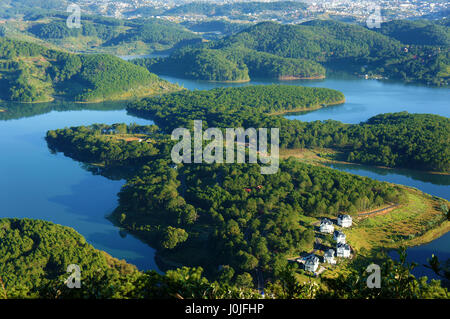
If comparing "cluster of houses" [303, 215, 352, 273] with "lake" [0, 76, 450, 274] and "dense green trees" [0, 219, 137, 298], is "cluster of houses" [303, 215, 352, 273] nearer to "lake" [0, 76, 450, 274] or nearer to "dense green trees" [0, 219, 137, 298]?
"lake" [0, 76, 450, 274]

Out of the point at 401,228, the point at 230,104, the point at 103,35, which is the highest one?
the point at 103,35

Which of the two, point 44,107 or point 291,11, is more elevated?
point 291,11

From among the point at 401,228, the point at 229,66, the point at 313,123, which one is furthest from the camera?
the point at 229,66

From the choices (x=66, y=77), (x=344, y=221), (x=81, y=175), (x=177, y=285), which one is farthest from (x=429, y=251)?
(x=66, y=77)

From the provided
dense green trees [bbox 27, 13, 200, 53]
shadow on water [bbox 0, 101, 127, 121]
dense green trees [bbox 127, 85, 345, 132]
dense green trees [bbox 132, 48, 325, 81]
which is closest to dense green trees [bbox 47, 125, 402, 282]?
dense green trees [bbox 127, 85, 345, 132]

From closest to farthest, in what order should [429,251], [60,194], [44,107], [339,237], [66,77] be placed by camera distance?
1. [339,237]
2. [429,251]
3. [60,194]
4. [44,107]
5. [66,77]

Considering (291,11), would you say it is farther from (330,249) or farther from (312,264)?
(312,264)
